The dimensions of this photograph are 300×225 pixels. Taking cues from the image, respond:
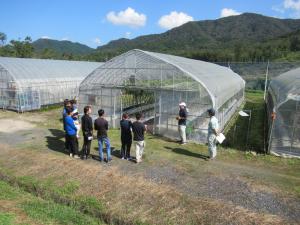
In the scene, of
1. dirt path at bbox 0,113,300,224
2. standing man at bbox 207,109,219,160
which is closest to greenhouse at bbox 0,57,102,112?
dirt path at bbox 0,113,300,224

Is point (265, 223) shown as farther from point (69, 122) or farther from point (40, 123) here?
point (40, 123)

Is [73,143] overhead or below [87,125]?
below

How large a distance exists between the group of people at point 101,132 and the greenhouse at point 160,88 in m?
3.84

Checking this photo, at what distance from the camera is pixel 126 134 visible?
11.0 metres

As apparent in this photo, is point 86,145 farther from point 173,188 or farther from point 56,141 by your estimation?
point 173,188

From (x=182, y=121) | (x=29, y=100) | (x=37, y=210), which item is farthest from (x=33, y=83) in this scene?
(x=37, y=210)

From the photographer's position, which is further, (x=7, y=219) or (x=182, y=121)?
(x=182, y=121)

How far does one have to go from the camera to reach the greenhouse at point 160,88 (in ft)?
45.6

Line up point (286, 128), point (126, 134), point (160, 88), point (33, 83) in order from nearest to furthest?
point (126, 134) → point (286, 128) → point (160, 88) → point (33, 83)

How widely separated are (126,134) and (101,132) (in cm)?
98

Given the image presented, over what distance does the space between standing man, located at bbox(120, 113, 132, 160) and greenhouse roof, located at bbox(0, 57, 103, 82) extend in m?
14.8

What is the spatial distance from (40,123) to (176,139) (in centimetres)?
907

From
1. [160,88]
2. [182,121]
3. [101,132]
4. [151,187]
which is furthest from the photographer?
[160,88]

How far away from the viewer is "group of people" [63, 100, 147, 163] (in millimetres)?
10594
